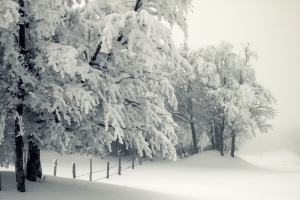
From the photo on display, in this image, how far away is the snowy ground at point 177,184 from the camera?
926cm

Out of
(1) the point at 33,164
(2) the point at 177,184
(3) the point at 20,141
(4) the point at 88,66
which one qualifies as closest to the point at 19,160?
(3) the point at 20,141

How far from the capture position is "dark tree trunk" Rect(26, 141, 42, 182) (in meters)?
9.73

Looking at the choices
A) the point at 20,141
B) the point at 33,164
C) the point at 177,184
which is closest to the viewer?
the point at 20,141

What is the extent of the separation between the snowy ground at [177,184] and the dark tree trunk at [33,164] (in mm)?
417

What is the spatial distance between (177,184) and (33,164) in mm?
11138

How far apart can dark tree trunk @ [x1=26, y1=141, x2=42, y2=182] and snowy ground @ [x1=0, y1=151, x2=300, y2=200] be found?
417 mm

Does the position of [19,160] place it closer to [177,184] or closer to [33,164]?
[33,164]

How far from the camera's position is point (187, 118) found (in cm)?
3244

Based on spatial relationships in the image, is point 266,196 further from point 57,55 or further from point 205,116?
point 205,116

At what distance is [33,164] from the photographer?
32.6 ft

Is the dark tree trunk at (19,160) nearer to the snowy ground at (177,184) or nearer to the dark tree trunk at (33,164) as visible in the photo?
the snowy ground at (177,184)

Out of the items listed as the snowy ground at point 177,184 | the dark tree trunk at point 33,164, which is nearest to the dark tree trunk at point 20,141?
the snowy ground at point 177,184

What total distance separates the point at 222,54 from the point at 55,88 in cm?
2692

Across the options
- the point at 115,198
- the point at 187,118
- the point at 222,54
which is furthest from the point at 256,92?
the point at 115,198
